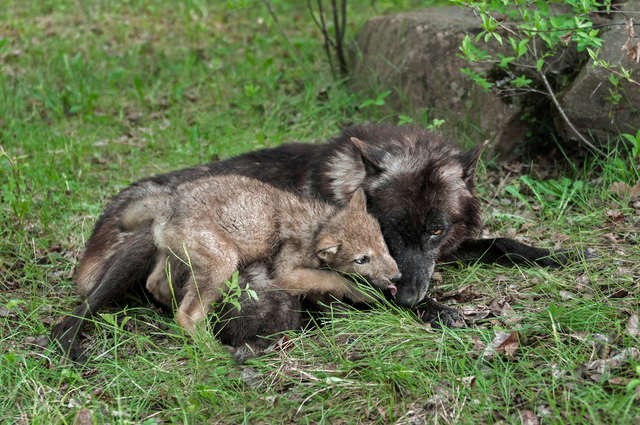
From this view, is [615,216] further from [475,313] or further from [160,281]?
[160,281]

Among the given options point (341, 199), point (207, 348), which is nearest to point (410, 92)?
point (341, 199)

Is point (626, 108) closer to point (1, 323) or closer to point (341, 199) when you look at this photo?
point (341, 199)

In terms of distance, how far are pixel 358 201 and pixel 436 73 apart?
333cm

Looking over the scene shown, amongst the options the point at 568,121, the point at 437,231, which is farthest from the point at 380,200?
the point at 568,121

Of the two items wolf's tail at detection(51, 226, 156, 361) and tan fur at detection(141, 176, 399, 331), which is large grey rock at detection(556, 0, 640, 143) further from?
wolf's tail at detection(51, 226, 156, 361)

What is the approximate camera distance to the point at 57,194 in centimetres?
705

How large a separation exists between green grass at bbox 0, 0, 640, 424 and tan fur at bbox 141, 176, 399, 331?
0.26 m

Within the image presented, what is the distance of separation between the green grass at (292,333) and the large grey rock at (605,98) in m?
0.27

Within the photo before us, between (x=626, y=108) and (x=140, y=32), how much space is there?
7950 millimetres

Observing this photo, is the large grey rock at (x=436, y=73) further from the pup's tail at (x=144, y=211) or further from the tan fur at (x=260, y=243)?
the pup's tail at (x=144, y=211)

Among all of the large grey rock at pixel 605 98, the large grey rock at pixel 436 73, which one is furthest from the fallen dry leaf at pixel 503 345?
the large grey rock at pixel 436 73

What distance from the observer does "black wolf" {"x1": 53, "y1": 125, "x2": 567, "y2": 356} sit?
4.90m

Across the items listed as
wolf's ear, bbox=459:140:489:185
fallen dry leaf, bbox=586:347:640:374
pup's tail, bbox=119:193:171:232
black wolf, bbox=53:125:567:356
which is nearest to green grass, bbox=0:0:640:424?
fallen dry leaf, bbox=586:347:640:374

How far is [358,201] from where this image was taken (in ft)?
16.0
